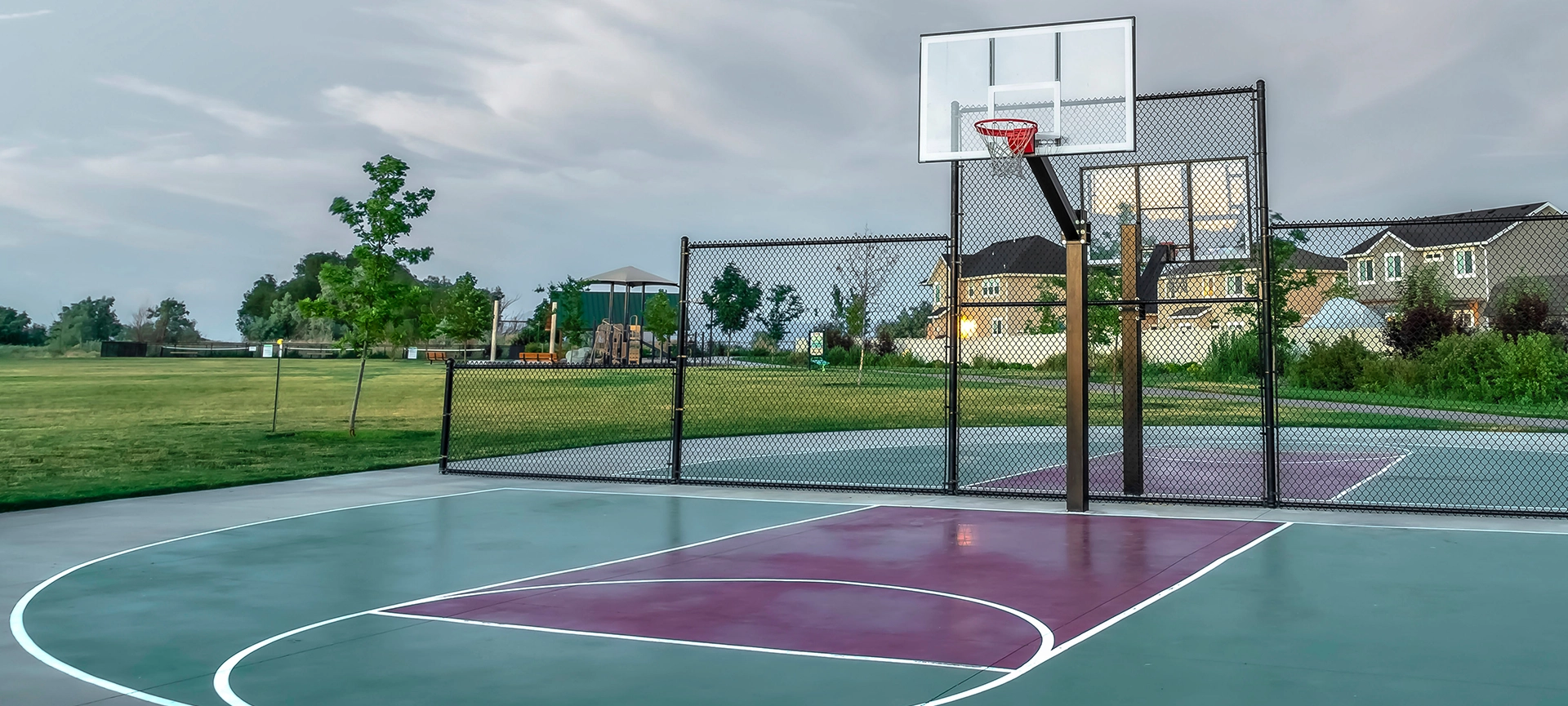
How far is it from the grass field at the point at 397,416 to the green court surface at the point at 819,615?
5.35 m

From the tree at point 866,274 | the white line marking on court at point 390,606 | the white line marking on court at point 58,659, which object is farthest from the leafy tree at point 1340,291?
the white line marking on court at point 58,659

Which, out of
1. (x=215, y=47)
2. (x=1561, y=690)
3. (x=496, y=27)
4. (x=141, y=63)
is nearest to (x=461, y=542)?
(x=1561, y=690)

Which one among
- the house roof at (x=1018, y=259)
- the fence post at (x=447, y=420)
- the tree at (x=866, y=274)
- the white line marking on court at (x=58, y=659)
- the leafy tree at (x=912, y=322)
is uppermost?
the house roof at (x=1018, y=259)

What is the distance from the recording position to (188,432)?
20578mm

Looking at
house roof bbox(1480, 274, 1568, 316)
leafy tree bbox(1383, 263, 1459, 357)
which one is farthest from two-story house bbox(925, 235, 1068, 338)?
leafy tree bbox(1383, 263, 1459, 357)

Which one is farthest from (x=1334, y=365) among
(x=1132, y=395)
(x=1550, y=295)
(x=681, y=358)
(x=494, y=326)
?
(x=494, y=326)

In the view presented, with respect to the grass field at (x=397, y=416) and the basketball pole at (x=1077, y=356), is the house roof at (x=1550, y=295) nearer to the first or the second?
the grass field at (x=397, y=416)

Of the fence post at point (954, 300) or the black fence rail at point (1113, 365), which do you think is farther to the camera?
the fence post at point (954, 300)

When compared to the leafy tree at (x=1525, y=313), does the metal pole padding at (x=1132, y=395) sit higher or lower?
lower

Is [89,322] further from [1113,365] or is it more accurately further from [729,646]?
[729,646]

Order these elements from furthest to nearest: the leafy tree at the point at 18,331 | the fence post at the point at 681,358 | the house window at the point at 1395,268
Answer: the leafy tree at the point at 18,331 → the house window at the point at 1395,268 → the fence post at the point at 681,358

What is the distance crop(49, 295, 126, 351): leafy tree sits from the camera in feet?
252

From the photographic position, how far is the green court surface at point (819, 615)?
4613mm

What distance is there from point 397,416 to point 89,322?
7088 centimetres
